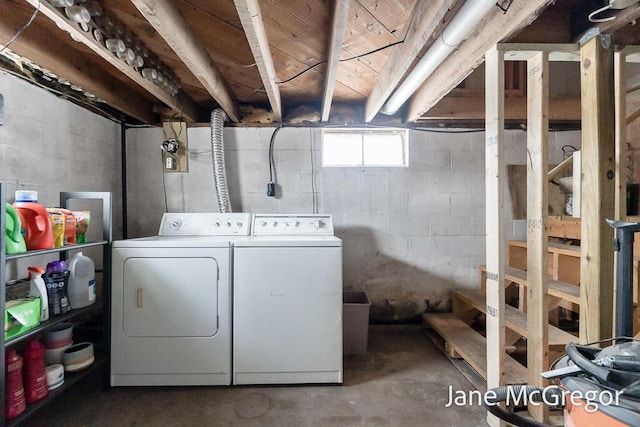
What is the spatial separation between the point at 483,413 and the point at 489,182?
48.7 inches

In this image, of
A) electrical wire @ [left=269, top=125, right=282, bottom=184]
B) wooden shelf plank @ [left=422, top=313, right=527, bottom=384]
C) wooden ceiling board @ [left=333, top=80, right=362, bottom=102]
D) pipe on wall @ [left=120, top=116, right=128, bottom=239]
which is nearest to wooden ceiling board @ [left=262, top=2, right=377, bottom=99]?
wooden ceiling board @ [left=333, top=80, right=362, bottom=102]

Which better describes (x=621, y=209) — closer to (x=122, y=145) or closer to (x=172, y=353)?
(x=172, y=353)

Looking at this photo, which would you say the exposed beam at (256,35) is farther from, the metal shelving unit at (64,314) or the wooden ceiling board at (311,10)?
the metal shelving unit at (64,314)

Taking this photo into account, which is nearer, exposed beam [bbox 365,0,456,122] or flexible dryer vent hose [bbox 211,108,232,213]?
exposed beam [bbox 365,0,456,122]

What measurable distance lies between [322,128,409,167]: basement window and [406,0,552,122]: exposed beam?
0.53 m

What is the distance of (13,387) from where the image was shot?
117cm

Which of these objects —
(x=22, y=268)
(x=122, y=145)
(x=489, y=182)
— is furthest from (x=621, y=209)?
(x=122, y=145)

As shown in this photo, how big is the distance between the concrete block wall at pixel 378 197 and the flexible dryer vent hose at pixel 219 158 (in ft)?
0.59

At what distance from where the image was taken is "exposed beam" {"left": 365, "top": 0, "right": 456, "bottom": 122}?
1.11m

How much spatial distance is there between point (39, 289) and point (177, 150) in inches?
56.8

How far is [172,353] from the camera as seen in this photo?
1.62 meters

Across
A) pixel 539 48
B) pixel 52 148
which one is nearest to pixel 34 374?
pixel 52 148

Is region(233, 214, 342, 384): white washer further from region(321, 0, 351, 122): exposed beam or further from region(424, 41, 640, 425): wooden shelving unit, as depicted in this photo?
region(321, 0, 351, 122): exposed beam

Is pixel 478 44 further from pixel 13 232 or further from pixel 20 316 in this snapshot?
pixel 20 316
